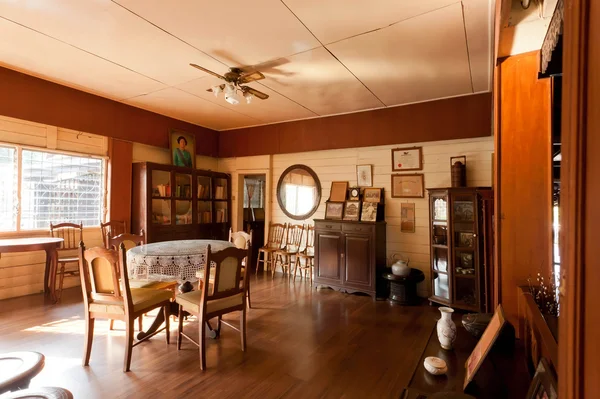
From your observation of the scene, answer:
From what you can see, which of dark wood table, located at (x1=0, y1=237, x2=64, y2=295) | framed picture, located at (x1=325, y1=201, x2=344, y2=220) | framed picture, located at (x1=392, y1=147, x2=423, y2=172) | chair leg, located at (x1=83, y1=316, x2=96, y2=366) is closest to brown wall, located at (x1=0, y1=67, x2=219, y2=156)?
dark wood table, located at (x1=0, y1=237, x2=64, y2=295)

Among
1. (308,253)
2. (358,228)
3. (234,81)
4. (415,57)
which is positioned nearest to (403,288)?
(358,228)

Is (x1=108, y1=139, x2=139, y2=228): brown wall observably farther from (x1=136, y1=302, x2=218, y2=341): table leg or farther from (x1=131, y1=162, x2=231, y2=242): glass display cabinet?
(x1=136, y1=302, x2=218, y2=341): table leg

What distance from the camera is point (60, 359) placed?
259 cm

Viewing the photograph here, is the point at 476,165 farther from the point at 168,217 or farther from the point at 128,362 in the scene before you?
the point at 168,217

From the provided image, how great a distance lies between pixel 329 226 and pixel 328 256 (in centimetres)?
46

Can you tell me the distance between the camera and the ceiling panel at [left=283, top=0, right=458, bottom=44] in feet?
8.07

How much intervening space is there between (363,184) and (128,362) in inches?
154

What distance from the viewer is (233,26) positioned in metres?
2.81

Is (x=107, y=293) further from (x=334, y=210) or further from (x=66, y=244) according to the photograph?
(x=334, y=210)

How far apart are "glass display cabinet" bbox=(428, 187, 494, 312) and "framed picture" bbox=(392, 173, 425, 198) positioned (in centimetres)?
46

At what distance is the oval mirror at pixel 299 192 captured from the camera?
18.5 feet

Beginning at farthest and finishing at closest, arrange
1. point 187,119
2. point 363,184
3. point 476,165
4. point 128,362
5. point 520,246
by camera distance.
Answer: point 187,119
point 363,184
point 476,165
point 128,362
point 520,246

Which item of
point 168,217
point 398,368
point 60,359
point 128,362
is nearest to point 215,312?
point 128,362

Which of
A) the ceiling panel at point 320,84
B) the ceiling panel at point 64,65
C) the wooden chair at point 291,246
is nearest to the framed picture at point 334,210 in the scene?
the wooden chair at point 291,246
